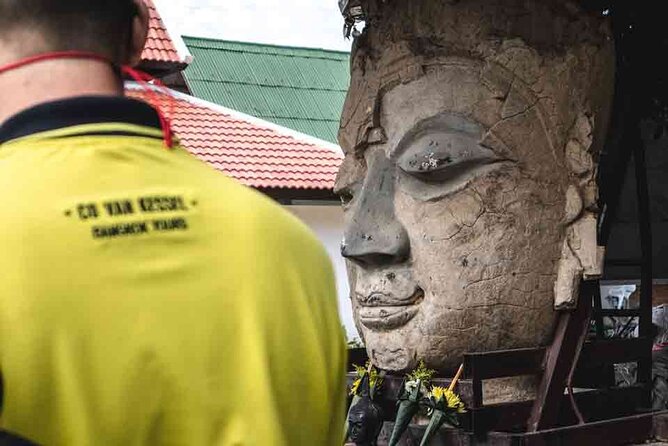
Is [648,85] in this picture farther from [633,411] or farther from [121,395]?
[121,395]

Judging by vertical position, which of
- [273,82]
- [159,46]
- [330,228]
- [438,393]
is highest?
[159,46]

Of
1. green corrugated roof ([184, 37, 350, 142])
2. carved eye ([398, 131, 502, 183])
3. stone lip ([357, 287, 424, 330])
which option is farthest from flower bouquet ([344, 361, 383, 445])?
green corrugated roof ([184, 37, 350, 142])

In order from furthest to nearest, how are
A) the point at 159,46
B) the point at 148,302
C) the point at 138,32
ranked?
the point at 159,46
the point at 138,32
the point at 148,302

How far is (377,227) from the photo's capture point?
4.73 metres

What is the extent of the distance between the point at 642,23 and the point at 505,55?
109cm

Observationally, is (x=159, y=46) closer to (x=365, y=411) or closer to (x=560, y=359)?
(x=365, y=411)

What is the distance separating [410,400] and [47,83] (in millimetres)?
3251

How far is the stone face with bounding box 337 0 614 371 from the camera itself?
14.9 feet

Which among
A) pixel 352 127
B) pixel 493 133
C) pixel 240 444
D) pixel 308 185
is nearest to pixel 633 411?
pixel 493 133

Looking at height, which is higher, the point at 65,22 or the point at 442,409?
the point at 65,22

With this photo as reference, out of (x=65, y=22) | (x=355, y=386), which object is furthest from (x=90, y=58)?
(x=355, y=386)

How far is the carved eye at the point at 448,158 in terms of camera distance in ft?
15.1

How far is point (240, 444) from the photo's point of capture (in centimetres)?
145

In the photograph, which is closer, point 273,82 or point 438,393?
point 438,393
